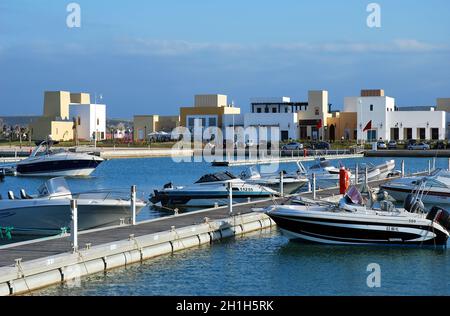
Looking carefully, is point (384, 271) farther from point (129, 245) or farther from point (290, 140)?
point (290, 140)

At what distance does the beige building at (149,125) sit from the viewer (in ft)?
513

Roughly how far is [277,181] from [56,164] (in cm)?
2801

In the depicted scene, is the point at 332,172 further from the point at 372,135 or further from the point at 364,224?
the point at 372,135

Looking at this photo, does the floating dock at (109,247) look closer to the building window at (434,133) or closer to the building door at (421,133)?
the building door at (421,133)

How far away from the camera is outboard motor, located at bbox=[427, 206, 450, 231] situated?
25.7m

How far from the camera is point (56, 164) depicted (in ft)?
220

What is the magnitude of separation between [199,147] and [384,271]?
101859 millimetres

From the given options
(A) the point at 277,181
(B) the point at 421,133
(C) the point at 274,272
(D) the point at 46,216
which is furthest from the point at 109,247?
(B) the point at 421,133

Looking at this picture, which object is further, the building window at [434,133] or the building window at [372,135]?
the building window at [434,133]

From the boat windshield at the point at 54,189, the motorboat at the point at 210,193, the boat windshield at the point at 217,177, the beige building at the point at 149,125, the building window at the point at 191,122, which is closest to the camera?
the boat windshield at the point at 54,189

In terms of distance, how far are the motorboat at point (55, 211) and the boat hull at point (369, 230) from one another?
6.97 metres

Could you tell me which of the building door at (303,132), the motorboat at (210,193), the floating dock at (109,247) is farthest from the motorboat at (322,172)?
the building door at (303,132)

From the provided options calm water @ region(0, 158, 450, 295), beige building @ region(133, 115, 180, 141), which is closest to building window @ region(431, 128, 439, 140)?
beige building @ region(133, 115, 180, 141)

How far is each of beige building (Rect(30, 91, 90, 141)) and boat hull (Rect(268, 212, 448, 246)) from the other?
358 feet
